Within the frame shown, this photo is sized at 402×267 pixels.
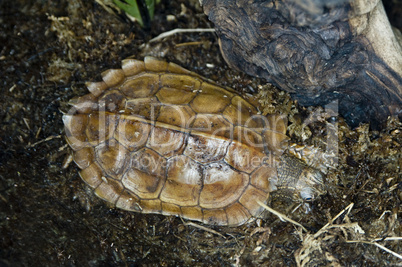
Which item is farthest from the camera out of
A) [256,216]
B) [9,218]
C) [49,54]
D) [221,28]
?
[49,54]

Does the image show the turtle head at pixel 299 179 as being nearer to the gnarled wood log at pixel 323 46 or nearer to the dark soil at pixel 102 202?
the dark soil at pixel 102 202

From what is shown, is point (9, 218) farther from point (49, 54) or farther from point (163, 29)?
point (163, 29)

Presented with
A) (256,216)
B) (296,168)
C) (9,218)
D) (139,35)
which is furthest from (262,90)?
(9,218)

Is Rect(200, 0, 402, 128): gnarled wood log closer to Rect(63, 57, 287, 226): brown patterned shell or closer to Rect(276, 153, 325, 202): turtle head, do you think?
Rect(63, 57, 287, 226): brown patterned shell

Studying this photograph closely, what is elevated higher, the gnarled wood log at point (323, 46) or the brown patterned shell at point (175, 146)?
the gnarled wood log at point (323, 46)

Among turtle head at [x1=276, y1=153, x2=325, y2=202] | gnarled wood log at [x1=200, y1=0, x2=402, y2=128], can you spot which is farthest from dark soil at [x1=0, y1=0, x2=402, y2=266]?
gnarled wood log at [x1=200, y1=0, x2=402, y2=128]

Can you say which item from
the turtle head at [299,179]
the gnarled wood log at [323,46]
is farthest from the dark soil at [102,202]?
the gnarled wood log at [323,46]
